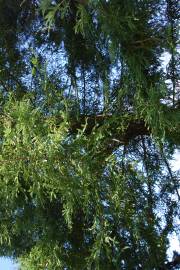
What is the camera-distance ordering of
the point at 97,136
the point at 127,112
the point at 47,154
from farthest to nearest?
1. the point at 127,112
2. the point at 97,136
3. the point at 47,154

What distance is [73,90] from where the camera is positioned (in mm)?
3133

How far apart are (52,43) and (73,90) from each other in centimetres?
48

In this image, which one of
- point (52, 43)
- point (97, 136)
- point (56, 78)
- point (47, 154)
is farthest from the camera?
point (52, 43)

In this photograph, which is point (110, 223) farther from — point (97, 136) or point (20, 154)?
point (20, 154)

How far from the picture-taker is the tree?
2.48 metres

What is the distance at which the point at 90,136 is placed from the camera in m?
2.65

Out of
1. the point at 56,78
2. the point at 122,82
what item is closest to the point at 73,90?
the point at 56,78

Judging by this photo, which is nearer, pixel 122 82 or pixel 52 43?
pixel 122 82

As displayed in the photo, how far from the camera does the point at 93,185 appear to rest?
2.55 m

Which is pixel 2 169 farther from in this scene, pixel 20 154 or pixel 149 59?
pixel 149 59

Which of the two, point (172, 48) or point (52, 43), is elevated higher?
point (52, 43)

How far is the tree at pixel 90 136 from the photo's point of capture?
2484mm

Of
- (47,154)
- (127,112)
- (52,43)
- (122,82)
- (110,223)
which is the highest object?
(52,43)

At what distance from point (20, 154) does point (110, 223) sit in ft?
2.21
